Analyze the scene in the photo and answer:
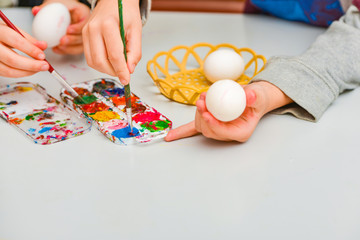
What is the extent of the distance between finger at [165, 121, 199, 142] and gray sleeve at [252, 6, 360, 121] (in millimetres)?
175

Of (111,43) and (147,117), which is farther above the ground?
(111,43)

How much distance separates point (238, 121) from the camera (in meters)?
0.67

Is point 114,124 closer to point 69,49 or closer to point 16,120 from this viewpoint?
point 16,120

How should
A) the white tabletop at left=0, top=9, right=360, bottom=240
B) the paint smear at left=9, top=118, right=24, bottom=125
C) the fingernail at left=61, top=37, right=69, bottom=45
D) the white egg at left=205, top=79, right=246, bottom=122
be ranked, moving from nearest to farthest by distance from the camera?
1. the white tabletop at left=0, top=9, right=360, bottom=240
2. the white egg at left=205, top=79, right=246, bottom=122
3. the paint smear at left=9, top=118, right=24, bottom=125
4. the fingernail at left=61, top=37, right=69, bottom=45

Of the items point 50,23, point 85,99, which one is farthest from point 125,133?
point 50,23

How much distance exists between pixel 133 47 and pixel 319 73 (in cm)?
35

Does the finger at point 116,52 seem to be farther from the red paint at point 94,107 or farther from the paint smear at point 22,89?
the paint smear at point 22,89

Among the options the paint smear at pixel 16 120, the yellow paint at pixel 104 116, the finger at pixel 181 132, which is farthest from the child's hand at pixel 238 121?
the paint smear at pixel 16 120

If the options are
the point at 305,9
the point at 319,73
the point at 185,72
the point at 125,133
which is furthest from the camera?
the point at 305,9

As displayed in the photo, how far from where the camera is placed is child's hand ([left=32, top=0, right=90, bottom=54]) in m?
0.95

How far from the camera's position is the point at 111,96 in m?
0.79

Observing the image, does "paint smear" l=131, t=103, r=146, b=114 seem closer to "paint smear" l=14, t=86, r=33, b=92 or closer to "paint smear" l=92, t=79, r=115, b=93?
"paint smear" l=92, t=79, r=115, b=93

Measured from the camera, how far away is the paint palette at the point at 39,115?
687 millimetres

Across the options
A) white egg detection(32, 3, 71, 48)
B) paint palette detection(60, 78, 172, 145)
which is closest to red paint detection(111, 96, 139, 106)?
paint palette detection(60, 78, 172, 145)
